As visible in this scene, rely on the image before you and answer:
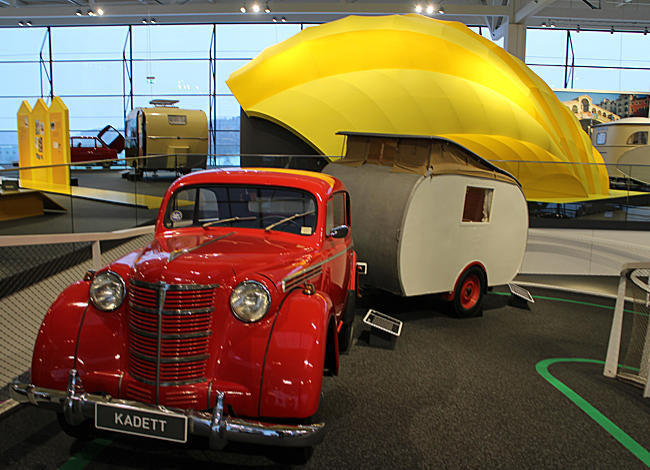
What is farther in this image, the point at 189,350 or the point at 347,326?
the point at 347,326

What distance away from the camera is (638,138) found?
16.8 m

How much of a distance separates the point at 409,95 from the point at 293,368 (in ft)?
26.7

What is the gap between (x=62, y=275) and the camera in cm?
455

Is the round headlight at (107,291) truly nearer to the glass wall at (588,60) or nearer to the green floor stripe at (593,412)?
the green floor stripe at (593,412)

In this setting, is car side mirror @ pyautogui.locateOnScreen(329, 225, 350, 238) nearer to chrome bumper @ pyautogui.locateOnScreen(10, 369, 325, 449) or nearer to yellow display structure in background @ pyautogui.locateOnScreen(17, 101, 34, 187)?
chrome bumper @ pyautogui.locateOnScreen(10, 369, 325, 449)

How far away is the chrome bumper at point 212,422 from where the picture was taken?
243cm

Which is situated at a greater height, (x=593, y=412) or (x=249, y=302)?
(x=249, y=302)

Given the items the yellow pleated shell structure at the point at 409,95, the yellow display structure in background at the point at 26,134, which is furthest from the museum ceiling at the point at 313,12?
the yellow pleated shell structure at the point at 409,95

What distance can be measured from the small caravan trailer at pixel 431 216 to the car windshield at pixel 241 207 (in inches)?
75.4

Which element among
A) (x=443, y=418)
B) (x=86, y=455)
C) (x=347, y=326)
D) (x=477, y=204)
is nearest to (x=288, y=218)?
(x=347, y=326)

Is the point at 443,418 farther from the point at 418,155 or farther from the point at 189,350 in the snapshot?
the point at 418,155

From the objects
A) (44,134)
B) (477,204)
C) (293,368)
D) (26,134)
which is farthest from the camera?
(26,134)

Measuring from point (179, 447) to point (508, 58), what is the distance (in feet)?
38.8

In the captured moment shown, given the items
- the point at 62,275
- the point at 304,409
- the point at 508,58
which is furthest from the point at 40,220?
the point at 508,58
